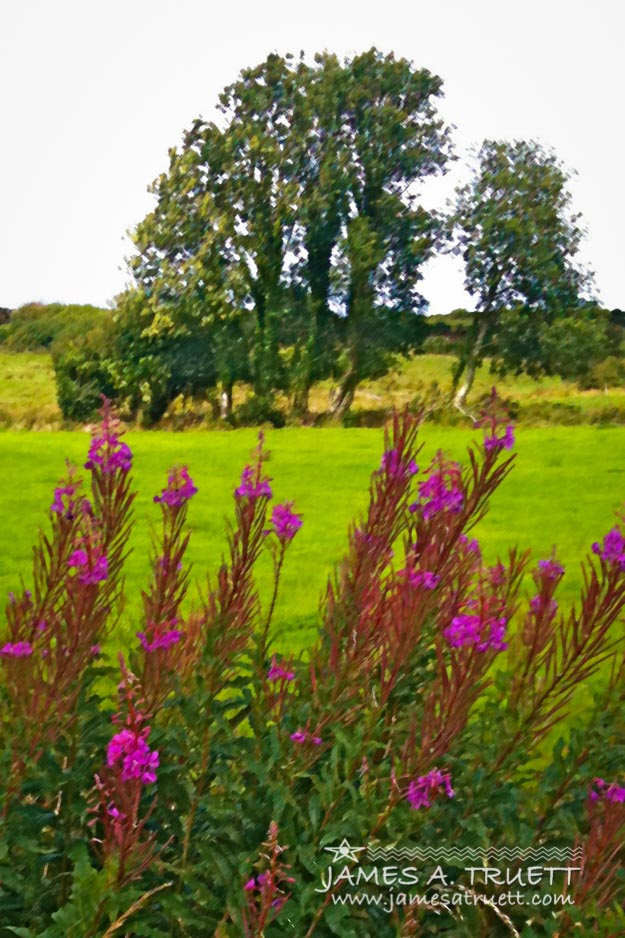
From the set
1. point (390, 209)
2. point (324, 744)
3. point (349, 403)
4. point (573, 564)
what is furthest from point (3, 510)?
point (324, 744)

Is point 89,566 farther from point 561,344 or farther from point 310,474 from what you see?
point 561,344

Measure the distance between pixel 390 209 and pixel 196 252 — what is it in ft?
3.93

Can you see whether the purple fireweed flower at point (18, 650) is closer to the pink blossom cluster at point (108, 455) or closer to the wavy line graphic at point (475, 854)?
the pink blossom cluster at point (108, 455)

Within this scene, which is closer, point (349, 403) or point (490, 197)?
point (349, 403)

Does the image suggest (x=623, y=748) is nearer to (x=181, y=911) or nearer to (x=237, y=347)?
(x=181, y=911)

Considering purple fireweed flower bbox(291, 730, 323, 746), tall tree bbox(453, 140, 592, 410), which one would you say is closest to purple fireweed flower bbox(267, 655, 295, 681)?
purple fireweed flower bbox(291, 730, 323, 746)

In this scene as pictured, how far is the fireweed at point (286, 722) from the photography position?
64.6 inches

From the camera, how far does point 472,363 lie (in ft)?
18.6

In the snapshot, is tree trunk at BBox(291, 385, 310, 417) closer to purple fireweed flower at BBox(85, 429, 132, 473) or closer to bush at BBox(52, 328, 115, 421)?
bush at BBox(52, 328, 115, 421)

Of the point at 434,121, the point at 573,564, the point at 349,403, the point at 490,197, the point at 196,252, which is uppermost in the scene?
the point at 434,121

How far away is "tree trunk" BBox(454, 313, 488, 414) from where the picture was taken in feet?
17.9

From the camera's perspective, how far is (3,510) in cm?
545

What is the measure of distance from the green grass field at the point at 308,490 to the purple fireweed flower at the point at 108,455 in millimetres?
3099

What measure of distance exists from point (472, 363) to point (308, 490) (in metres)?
1.23
